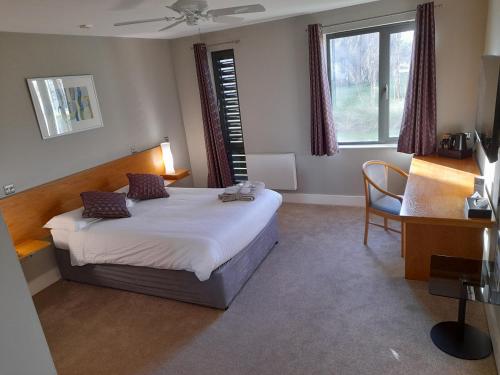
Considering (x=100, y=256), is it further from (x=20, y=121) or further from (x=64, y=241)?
(x=20, y=121)

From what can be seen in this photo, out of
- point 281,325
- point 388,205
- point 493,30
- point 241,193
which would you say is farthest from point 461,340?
point 493,30

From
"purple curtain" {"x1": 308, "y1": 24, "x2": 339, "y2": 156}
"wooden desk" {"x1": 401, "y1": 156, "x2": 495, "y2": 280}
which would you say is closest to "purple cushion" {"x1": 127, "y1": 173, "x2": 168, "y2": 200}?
"purple curtain" {"x1": 308, "y1": 24, "x2": 339, "y2": 156}

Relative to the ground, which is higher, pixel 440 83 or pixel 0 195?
pixel 440 83

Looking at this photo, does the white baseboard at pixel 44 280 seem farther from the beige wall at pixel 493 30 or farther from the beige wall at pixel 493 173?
the beige wall at pixel 493 30

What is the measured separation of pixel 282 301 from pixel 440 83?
112 inches

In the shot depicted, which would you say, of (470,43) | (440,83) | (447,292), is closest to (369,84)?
(440,83)

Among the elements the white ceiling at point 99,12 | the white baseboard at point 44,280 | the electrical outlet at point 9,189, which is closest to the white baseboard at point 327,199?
the white ceiling at point 99,12

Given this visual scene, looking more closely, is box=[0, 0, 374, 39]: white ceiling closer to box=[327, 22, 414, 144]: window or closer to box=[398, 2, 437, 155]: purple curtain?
box=[327, 22, 414, 144]: window

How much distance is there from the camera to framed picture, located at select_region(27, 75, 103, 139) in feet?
11.3

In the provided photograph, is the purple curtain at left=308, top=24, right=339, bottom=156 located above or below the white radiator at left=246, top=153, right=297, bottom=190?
above

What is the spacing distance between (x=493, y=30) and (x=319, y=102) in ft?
5.95

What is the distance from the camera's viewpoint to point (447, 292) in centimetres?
211

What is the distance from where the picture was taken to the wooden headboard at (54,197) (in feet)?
10.6

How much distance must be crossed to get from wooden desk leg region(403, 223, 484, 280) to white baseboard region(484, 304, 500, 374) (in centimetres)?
49
